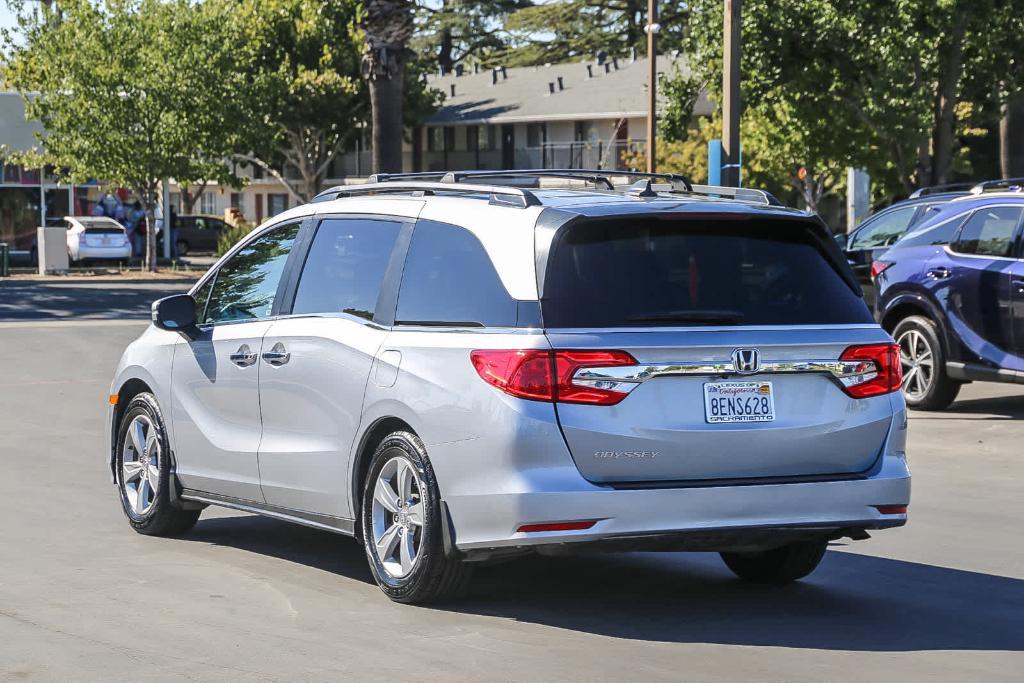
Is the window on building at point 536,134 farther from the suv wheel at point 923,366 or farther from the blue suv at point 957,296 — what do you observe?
A: the suv wheel at point 923,366

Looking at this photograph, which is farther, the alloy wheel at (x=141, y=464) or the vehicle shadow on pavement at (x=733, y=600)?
the alloy wheel at (x=141, y=464)

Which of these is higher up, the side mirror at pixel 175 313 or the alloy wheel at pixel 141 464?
the side mirror at pixel 175 313

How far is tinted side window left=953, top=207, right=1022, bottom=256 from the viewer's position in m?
15.2

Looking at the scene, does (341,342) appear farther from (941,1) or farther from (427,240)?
(941,1)

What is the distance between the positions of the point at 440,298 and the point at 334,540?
239 centimetres

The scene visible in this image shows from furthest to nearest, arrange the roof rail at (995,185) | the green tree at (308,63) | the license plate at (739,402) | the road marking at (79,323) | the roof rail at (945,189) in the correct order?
the green tree at (308,63)
the road marking at (79,323)
the roof rail at (945,189)
the roof rail at (995,185)
the license plate at (739,402)

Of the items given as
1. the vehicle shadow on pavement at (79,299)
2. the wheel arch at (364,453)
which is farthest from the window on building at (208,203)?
the wheel arch at (364,453)

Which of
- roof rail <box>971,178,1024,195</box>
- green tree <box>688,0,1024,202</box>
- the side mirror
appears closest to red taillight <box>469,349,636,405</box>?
the side mirror

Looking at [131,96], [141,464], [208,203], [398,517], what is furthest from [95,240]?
[208,203]

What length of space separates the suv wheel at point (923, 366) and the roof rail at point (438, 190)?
28.0 feet

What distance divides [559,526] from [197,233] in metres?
66.7

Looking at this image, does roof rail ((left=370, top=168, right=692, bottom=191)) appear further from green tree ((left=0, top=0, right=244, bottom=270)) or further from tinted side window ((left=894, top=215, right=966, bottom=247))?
green tree ((left=0, top=0, right=244, bottom=270))

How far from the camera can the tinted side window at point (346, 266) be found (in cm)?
793

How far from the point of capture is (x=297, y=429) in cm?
817
